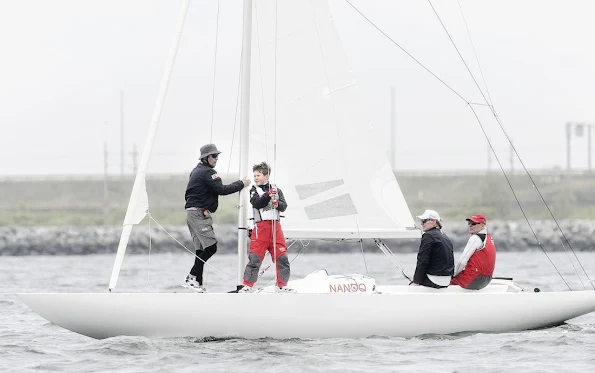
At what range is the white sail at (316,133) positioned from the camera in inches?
537

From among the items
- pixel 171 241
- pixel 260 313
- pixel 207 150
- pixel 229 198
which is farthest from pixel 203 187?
pixel 229 198

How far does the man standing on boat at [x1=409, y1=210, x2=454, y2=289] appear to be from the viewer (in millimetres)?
13438

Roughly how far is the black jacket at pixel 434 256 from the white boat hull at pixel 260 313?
351mm

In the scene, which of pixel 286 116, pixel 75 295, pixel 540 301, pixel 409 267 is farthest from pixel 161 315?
pixel 409 267

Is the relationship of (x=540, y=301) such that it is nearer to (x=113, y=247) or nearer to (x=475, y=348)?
(x=475, y=348)

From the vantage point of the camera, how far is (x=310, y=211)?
542 inches

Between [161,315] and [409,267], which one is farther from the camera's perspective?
[409,267]

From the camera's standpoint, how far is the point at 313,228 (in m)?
13.8

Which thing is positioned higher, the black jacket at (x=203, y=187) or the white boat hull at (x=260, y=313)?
the black jacket at (x=203, y=187)

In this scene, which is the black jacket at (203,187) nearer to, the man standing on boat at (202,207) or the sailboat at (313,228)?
the man standing on boat at (202,207)

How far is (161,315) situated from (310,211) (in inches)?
85.1

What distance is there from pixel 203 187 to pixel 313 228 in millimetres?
1381

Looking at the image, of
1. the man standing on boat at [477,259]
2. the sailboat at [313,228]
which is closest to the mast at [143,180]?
the sailboat at [313,228]

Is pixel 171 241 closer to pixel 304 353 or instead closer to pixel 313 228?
pixel 313 228
